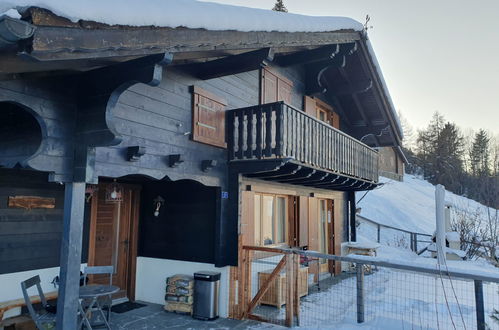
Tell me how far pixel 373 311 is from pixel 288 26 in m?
4.47

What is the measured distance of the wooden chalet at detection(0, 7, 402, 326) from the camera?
314 centimetres

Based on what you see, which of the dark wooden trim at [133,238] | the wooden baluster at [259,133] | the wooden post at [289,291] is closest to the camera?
the wooden post at [289,291]

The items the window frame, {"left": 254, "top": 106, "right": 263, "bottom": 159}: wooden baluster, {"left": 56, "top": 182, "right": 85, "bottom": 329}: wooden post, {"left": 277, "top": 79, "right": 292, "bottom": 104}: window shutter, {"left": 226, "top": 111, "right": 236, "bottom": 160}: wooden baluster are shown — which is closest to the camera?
{"left": 56, "top": 182, "right": 85, "bottom": 329}: wooden post

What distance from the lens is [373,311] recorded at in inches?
227

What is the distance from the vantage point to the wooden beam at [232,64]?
5.20 meters

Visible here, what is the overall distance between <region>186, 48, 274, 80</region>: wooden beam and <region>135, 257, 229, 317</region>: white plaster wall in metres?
3.05

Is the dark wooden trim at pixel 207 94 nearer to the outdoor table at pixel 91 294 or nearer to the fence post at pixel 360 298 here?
the outdoor table at pixel 91 294

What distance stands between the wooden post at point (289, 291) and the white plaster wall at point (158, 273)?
41.4 inches

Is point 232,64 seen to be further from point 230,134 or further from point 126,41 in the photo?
point 126,41

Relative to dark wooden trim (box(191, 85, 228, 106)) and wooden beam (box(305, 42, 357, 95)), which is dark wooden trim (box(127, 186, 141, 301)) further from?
wooden beam (box(305, 42, 357, 95))

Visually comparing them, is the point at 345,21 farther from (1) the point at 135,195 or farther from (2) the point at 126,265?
(2) the point at 126,265

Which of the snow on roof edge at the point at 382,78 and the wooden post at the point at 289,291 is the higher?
the snow on roof edge at the point at 382,78

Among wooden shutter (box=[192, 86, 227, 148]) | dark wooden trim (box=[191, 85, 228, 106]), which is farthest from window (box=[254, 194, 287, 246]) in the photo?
dark wooden trim (box=[191, 85, 228, 106])

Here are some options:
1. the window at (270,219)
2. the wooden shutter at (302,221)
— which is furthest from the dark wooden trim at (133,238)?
the wooden shutter at (302,221)
